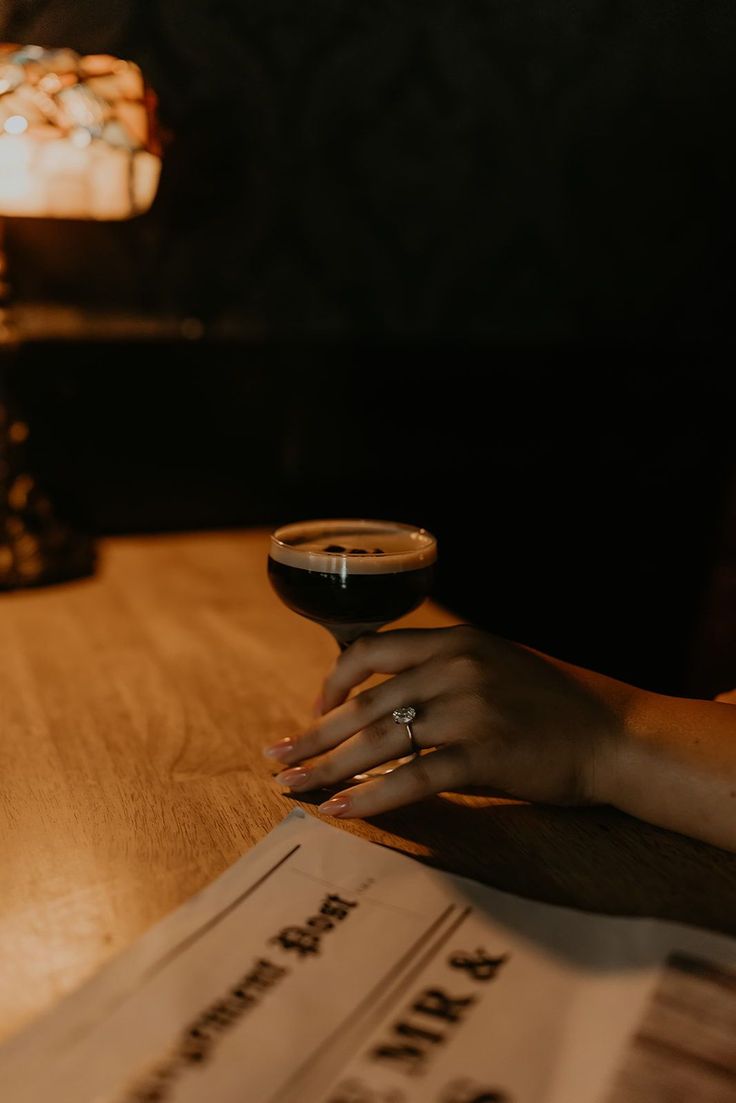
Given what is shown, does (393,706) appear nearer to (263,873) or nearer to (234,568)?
(263,873)

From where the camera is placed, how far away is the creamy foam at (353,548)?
959 mm

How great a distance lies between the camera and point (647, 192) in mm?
2465

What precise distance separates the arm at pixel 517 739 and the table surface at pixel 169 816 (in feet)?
0.10

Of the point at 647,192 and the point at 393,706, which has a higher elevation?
the point at 647,192

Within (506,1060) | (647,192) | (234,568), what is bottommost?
(234,568)

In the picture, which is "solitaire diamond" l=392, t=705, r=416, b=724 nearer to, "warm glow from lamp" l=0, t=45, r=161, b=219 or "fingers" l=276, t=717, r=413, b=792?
"fingers" l=276, t=717, r=413, b=792

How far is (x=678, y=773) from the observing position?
33.9 inches

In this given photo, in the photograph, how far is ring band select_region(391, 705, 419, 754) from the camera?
88 cm

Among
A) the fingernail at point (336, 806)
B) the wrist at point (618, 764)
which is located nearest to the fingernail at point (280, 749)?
the fingernail at point (336, 806)

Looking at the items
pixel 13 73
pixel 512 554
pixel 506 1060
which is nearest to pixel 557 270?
pixel 512 554

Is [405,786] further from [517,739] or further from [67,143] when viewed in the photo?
[67,143]

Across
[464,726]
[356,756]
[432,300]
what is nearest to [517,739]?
[464,726]

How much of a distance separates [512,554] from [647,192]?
1009mm

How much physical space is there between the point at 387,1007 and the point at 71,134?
4.38 feet
